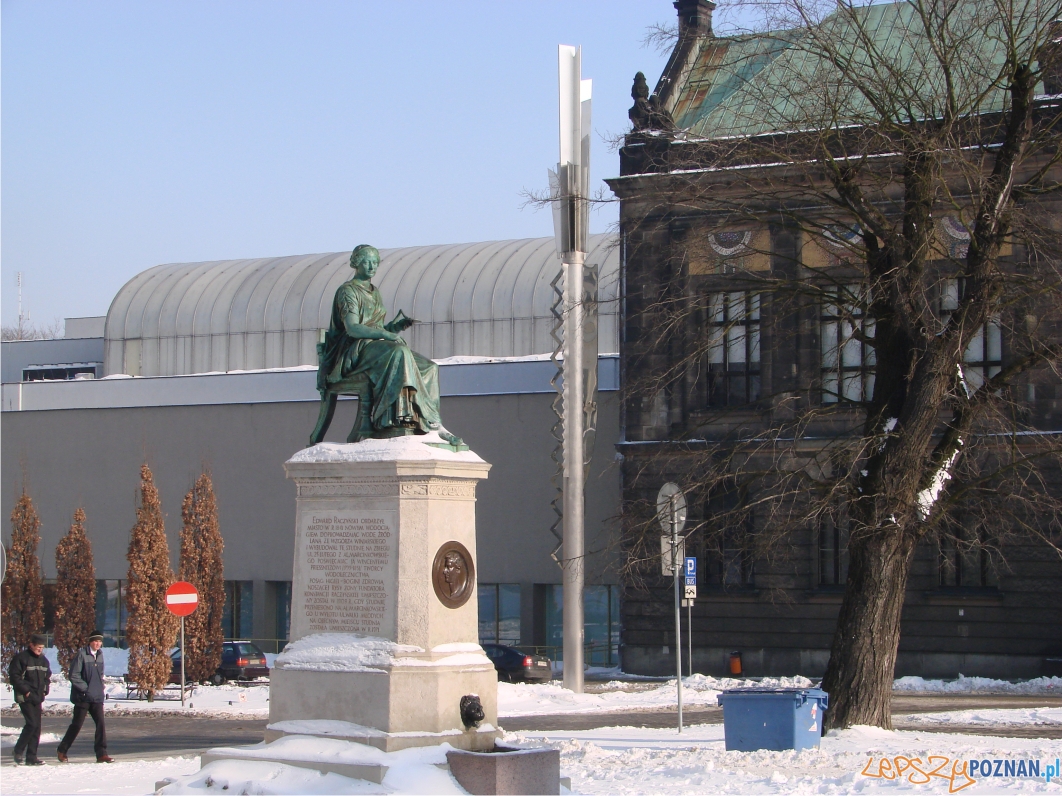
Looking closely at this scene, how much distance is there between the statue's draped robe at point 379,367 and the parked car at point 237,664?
2079cm

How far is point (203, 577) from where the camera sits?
32750 mm

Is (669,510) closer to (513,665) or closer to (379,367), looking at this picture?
(379,367)

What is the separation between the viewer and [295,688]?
13742 millimetres

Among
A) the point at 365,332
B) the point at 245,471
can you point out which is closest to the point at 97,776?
the point at 365,332

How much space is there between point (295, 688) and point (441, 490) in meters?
2.32

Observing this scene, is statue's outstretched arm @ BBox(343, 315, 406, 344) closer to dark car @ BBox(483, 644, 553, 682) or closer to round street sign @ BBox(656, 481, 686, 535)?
round street sign @ BBox(656, 481, 686, 535)

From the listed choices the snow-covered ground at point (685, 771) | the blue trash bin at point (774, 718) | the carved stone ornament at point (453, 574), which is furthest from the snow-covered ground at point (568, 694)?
the carved stone ornament at point (453, 574)

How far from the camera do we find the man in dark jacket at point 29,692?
58.7ft

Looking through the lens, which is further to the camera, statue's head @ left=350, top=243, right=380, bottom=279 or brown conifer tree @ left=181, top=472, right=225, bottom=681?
brown conifer tree @ left=181, top=472, right=225, bottom=681

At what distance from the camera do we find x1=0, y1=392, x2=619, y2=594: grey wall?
43.7 metres

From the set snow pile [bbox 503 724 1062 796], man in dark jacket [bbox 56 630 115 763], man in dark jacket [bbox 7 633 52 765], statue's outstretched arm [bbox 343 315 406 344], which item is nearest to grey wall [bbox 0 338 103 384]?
man in dark jacket [bbox 7 633 52 765]

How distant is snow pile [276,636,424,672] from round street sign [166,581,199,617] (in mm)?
13967

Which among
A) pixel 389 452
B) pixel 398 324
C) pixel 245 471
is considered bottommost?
pixel 389 452

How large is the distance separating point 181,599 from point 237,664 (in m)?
7.44
